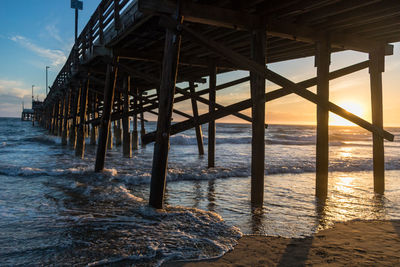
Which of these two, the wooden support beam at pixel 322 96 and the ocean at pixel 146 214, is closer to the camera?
the ocean at pixel 146 214

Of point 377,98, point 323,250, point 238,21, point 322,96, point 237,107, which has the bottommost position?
point 323,250

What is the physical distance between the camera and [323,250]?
3.17m

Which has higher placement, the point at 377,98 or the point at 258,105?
the point at 377,98

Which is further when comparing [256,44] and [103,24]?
[103,24]

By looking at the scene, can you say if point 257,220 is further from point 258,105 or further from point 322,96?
point 322,96

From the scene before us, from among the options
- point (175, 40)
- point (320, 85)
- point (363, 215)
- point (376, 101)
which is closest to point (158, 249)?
point (175, 40)

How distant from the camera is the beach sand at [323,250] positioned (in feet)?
9.43

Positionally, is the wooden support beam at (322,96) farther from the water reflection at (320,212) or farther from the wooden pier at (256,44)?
the water reflection at (320,212)

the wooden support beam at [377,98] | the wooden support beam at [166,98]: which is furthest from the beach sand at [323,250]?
the wooden support beam at [377,98]

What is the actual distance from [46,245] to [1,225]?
1.12 metres

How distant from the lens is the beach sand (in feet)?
9.43

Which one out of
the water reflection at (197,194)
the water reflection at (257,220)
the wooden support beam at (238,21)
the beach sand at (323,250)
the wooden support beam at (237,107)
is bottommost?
the beach sand at (323,250)

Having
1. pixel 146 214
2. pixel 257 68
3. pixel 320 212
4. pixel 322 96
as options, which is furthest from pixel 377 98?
pixel 146 214

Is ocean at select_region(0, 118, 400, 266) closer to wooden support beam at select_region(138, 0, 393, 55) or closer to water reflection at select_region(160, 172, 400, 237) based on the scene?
water reflection at select_region(160, 172, 400, 237)
